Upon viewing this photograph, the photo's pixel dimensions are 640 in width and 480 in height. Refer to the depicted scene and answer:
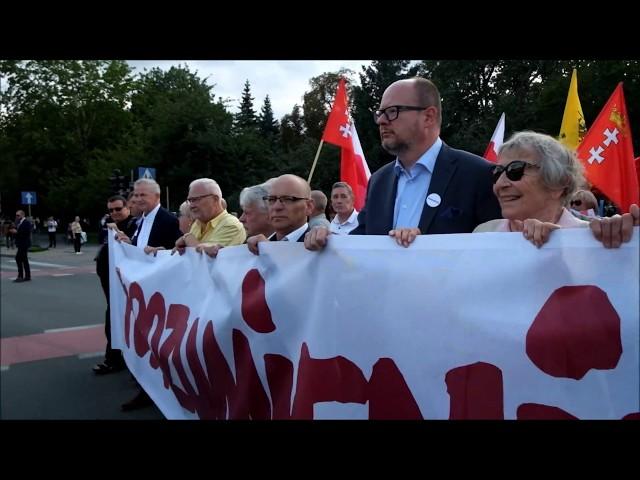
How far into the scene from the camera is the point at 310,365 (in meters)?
2.16

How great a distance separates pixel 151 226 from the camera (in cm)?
448

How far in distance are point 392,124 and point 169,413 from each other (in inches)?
85.7

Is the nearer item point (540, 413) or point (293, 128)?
point (540, 413)

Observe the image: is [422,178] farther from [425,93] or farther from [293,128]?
[293,128]

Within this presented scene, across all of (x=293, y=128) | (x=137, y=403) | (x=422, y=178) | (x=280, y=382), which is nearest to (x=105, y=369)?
(x=137, y=403)

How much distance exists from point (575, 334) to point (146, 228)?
11.9 ft

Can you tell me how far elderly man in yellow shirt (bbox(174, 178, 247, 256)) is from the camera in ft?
12.6

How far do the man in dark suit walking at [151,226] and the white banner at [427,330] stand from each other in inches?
71.3

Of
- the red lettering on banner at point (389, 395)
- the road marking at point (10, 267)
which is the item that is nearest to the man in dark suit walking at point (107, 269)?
the red lettering on banner at point (389, 395)

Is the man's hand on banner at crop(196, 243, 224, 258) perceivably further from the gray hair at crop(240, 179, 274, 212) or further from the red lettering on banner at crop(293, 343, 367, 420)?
the red lettering on banner at crop(293, 343, 367, 420)

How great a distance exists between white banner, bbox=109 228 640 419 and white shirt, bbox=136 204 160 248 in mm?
1862

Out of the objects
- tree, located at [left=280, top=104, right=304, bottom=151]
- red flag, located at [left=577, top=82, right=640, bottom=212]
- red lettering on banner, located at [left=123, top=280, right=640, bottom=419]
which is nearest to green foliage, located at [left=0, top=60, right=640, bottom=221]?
tree, located at [left=280, top=104, right=304, bottom=151]
